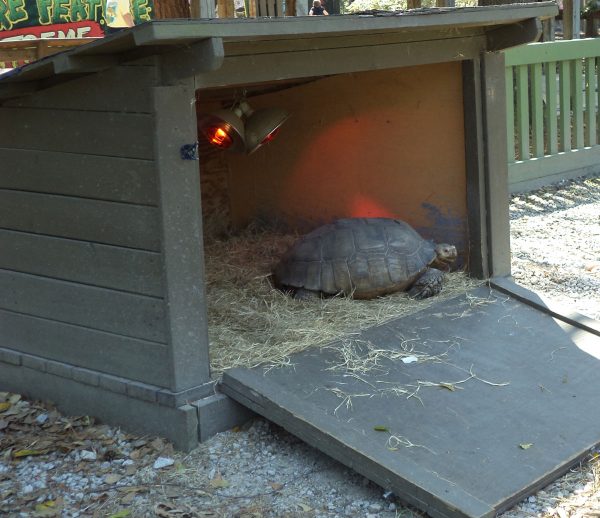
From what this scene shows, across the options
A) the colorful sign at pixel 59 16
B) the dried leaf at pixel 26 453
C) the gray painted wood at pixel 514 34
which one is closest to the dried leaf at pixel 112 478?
the dried leaf at pixel 26 453

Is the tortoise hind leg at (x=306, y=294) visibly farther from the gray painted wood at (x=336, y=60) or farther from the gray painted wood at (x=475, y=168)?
the gray painted wood at (x=336, y=60)

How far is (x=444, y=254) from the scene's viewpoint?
6.63 m

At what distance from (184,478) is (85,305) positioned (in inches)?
45.7

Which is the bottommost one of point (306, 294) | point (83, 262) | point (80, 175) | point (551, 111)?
point (306, 294)

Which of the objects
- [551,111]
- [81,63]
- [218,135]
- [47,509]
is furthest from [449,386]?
[551,111]

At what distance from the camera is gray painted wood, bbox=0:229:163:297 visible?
15.8 feet

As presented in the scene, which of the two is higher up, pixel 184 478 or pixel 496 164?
pixel 496 164

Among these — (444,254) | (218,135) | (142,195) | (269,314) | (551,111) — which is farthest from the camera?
(551,111)

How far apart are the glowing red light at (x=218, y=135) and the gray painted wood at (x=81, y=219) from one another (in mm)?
1526

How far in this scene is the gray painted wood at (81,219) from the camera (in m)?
4.77

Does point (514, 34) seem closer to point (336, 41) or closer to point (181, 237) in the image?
point (336, 41)

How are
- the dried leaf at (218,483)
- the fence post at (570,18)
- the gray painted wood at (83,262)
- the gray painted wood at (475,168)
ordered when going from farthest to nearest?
the fence post at (570,18), the gray painted wood at (475,168), the gray painted wood at (83,262), the dried leaf at (218,483)

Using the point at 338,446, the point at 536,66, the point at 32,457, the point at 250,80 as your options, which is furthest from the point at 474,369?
the point at 536,66

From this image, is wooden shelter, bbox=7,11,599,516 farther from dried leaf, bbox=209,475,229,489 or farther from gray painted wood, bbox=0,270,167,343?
dried leaf, bbox=209,475,229,489
